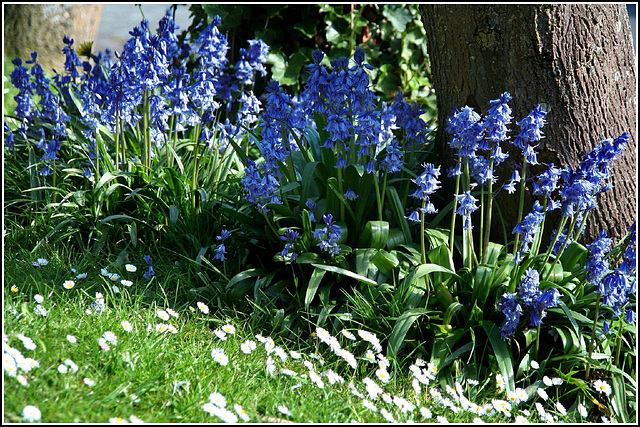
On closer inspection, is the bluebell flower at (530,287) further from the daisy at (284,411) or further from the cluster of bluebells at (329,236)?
the daisy at (284,411)

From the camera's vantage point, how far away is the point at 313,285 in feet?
10.2

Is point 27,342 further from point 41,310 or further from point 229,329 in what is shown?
point 229,329

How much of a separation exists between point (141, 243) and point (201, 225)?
1.19ft

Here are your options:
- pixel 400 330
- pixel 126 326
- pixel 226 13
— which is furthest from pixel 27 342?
pixel 226 13

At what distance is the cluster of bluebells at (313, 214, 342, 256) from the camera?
306 cm

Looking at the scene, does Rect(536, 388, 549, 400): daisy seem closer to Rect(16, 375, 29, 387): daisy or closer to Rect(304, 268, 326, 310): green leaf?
Rect(304, 268, 326, 310): green leaf

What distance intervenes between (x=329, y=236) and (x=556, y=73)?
1364mm

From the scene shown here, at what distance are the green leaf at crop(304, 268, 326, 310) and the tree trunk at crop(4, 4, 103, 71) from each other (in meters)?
5.47

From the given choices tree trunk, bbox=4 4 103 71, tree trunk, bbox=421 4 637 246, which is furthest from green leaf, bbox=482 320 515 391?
tree trunk, bbox=4 4 103 71

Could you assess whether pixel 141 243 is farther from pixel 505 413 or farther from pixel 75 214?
pixel 505 413

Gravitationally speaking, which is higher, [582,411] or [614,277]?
[614,277]

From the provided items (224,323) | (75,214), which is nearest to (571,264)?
(224,323)

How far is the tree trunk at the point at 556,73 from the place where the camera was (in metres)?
3.19

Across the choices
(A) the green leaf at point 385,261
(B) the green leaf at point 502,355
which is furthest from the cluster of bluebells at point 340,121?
(B) the green leaf at point 502,355
